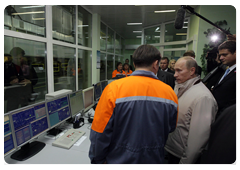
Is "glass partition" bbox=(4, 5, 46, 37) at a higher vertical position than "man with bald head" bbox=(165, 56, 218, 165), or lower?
higher

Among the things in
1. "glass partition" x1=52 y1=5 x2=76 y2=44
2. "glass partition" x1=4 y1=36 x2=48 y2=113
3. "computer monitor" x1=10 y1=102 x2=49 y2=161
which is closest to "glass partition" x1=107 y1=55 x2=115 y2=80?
"glass partition" x1=52 y1=5 x2=76 y2=44

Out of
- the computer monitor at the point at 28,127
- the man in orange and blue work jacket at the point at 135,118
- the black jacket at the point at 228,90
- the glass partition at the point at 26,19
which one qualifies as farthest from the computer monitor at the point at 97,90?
the black jacket at the point at 228,90

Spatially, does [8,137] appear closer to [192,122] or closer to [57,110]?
[57,110]

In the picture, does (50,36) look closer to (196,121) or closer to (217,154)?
→ (196,121)

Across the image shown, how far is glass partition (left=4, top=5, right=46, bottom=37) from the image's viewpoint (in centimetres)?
244

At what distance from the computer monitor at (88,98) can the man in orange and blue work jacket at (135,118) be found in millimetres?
1298

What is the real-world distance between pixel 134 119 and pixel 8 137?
1.03 meters

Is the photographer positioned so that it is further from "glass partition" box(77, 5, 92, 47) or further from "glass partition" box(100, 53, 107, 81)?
→ "glass partition" box(100, 53, 107, 81)

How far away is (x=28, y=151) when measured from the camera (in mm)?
1279

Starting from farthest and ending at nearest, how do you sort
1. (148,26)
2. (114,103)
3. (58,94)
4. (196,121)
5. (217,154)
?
(148,26)
(58,94)
(196,121)
(114,103)
(217,154)

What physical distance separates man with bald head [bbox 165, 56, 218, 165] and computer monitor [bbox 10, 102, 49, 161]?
1.29 metres

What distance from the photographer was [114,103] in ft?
2.74

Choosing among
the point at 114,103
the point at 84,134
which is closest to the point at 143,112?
the point at 114,103

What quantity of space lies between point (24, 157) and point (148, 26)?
738cm
